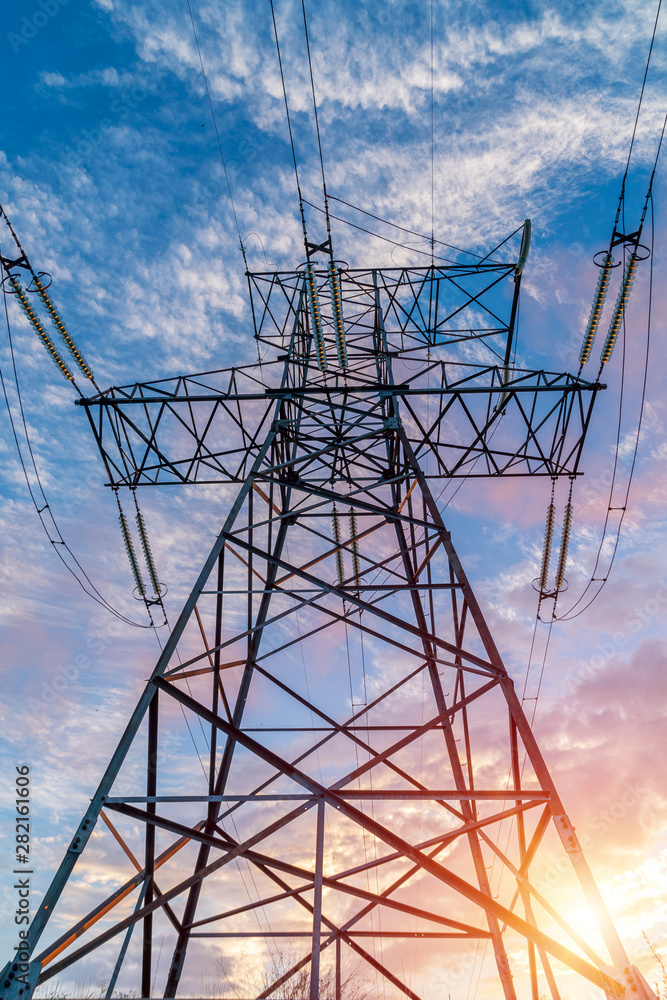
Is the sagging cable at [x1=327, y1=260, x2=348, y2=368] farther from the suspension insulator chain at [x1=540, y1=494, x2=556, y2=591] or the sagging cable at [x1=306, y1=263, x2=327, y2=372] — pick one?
the suspension insulator chain at [x1=540, y1=494, x2=556, y2=591]

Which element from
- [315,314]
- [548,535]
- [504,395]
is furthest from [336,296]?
[548,535]

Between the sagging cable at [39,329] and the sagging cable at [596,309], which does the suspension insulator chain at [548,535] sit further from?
the sagging cable at [39,329]

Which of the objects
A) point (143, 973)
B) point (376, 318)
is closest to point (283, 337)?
point (376, 318)

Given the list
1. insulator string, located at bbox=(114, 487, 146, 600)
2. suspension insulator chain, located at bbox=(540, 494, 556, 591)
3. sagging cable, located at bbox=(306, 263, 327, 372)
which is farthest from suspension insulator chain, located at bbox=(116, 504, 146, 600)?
suspension insulator chain, located at bbox=(540, 494, 556, 591)

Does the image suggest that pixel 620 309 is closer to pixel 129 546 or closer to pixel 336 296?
pixel 336 296

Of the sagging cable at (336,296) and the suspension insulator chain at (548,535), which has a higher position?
the sagging cable at (336,296)

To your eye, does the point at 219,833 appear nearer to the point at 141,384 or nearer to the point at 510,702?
the point at 510,702

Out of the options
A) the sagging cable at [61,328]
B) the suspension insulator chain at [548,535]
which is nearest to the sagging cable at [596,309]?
the suspension insulator chain at [548,535]
